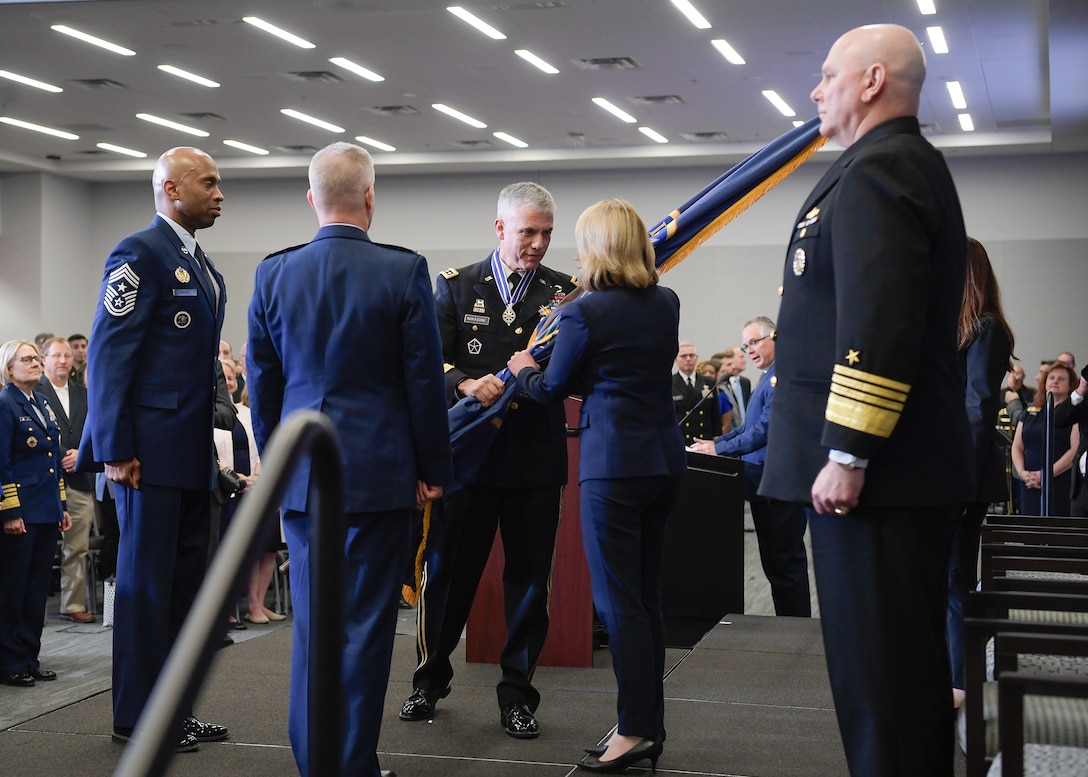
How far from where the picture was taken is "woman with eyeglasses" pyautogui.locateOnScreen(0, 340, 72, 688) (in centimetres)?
535

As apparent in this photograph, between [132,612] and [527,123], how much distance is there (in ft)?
41.5

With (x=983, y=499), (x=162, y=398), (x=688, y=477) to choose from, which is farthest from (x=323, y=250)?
(x=688, y=477)

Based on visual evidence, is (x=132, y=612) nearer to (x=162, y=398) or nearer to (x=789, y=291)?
(x=162, y=398)

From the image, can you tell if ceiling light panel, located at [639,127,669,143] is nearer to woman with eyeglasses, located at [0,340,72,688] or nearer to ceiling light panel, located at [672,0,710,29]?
ceiling light panel, located at [672,0,710,29]

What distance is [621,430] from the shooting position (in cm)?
318

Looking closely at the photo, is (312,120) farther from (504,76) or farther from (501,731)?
(501,731)

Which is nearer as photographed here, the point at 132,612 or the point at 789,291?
the point at 789,291

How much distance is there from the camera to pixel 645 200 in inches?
704

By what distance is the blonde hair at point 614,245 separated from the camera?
124 inches

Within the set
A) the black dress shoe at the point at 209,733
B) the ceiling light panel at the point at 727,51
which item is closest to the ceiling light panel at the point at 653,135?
the ceiling light panel at the point at 727,51

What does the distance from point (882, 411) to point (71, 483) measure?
257 inches

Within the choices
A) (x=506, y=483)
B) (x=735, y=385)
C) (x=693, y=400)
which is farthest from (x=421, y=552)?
(x=735, y=385)

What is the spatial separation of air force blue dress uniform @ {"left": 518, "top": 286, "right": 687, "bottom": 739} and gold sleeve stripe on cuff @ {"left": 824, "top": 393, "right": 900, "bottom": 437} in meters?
1.13

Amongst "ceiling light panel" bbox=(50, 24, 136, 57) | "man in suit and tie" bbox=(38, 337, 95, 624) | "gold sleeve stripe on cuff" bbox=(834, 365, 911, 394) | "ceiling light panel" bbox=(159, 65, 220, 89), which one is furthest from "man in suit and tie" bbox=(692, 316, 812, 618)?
"ceiling light panel" bbox=(159, 65, 220, 89)
